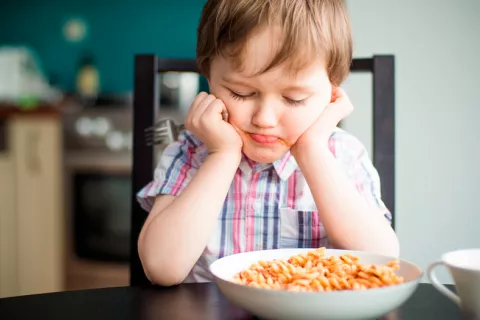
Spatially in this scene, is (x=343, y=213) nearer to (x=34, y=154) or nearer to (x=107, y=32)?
(x=34, y=154)

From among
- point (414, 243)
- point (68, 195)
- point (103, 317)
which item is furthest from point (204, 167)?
point (68, 195)

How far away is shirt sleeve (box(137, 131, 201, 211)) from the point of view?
994 mm

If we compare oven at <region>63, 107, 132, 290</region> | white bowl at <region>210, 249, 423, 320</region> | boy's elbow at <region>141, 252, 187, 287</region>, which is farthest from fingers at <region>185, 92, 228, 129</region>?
oven at <region>63, 107, 132, 290</region>

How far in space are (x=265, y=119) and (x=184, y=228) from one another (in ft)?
0.66

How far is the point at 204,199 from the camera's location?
86 centimetres

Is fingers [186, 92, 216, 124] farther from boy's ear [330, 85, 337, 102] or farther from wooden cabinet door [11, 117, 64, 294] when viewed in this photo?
wooden cabinet door [11, 117, 64, 294]

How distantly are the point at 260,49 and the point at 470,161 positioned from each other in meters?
1.09

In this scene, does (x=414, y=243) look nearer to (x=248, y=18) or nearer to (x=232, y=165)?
(x=232, y=165)

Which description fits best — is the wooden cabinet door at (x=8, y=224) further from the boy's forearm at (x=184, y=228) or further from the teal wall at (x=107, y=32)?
the boy's forearm at (x=184, y=228)

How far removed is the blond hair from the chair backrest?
0.62ft

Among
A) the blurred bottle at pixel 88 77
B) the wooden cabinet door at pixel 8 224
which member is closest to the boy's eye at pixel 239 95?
the wooden cabinet door at pixel 8 224

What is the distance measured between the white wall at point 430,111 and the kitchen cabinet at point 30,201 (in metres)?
1.67

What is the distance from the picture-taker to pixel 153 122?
3.65 feet

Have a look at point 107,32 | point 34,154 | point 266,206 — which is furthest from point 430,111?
point 107,32
